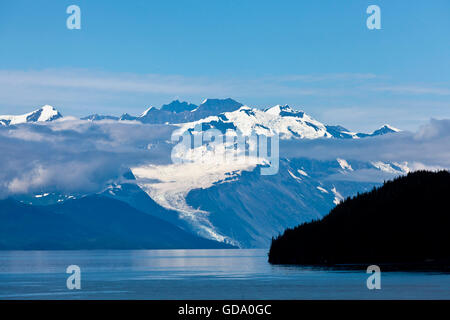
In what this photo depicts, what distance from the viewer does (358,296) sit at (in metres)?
147

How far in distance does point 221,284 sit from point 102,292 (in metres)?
38.7

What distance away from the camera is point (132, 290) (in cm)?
17212
